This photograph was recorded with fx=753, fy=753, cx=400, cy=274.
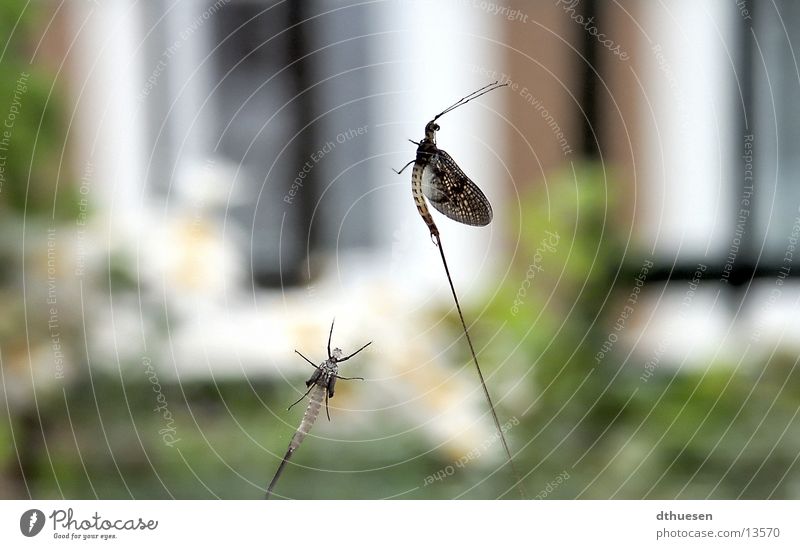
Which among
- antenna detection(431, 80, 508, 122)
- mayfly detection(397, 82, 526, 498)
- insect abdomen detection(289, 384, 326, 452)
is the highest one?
antenna detection(431, 80, 508, 122)

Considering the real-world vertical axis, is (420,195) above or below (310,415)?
above

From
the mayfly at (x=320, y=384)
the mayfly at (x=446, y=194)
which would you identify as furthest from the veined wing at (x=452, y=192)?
the mayfly at (x=320, y=384)

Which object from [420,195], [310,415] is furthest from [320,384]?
[420,195]

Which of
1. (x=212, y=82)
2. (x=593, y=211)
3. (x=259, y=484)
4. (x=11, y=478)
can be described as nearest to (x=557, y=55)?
(x=593, y=211)

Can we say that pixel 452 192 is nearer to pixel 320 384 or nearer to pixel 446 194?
pixel 446 194

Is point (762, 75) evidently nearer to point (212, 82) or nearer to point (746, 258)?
point (746, 258)

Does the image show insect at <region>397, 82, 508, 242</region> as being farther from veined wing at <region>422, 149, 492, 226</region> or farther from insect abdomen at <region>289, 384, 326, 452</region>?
insect abdomen at <region>289, 384, 326, 452</region>

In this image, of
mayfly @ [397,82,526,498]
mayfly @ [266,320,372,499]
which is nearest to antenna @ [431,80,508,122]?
mayfly @ [397,82,526,498]
